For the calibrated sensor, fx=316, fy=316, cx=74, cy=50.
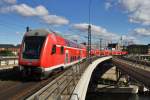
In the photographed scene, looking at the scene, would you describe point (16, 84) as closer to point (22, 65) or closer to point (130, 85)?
point (22, 65)

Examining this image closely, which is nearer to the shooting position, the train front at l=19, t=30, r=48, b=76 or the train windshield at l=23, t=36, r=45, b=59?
the train front at l=19, t=30, r=48, b=76

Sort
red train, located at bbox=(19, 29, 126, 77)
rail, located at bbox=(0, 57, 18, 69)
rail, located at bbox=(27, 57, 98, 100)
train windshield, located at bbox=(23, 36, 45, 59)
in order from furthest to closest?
rail, located at bbox=(0, 57, 18, 69) → train windshield, located at bbox=(23, 36, 45, 59) → red train, located at bbox=(19, 29, 126, 77) → rail, located at bbox=(27, 57, 98, 100)

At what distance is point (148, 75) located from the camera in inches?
1384

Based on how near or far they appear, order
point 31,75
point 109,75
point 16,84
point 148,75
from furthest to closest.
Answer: point 109,75
point 148,75
point 31,75
point 16,84

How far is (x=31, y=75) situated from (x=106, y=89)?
50603 mm

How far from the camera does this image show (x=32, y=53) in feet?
80.4

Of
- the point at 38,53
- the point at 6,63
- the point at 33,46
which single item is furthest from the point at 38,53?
the point at 6,63

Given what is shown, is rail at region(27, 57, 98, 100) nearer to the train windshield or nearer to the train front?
the train front

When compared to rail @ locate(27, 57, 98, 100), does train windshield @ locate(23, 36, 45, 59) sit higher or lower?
higher

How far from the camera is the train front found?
79.2 feet

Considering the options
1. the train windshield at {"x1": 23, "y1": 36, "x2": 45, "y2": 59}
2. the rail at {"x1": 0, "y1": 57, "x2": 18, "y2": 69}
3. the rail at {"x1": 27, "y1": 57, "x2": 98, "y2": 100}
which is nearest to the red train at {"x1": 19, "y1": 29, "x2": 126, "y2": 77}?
the train windshield at {"x1": 23, "y1": 36, "x2": 45, "y2": 59}

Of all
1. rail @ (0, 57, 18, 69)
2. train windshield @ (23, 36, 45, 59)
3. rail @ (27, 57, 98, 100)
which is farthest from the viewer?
rail @ (0, 57, 18, 69)

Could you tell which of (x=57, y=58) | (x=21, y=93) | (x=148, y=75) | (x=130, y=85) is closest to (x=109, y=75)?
(x=130, y=85)

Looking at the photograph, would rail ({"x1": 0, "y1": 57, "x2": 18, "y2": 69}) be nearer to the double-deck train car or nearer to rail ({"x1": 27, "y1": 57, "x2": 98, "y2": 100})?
the double-deck train car
